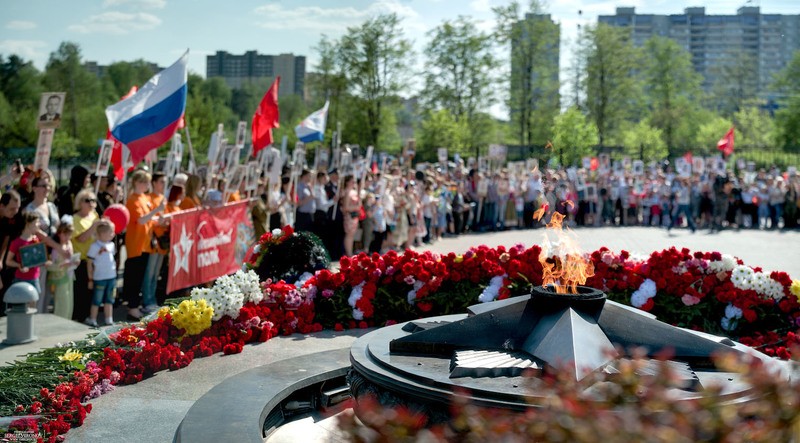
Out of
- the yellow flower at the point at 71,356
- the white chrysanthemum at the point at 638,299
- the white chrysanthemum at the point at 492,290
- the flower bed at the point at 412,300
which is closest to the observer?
the yellow flower at the point at 71,356

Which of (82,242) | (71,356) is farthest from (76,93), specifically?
(71,356)

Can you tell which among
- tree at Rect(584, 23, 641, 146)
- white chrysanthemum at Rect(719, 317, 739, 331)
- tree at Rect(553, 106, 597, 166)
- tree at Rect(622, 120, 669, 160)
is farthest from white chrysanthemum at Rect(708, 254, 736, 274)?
tree at Rect(584, 23, 641, 146)

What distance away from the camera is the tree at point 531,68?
4872cm

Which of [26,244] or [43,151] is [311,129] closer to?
[43,151]

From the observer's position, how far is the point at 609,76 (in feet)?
174

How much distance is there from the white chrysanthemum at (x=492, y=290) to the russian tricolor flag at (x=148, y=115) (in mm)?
4955

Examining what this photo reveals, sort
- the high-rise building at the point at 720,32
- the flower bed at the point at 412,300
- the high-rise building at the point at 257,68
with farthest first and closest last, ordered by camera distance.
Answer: the high-rise building at the point at 720,32 < the high-rise building at the point at 257,68 < the flower bed at the point at 412,300

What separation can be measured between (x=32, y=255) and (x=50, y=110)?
3586 mm

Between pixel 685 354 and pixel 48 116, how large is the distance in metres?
9.61

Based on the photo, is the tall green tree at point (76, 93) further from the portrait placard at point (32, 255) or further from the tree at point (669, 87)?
the portrait placard at point (32, 255)

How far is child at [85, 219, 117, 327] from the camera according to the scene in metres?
9.02

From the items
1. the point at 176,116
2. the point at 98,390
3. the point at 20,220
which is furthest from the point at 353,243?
the point at 98,390

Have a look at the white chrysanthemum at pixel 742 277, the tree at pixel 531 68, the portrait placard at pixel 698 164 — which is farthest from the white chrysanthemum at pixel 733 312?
the tree at pixel 531 68

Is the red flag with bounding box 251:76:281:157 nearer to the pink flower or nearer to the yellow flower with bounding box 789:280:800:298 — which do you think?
the pink flower
